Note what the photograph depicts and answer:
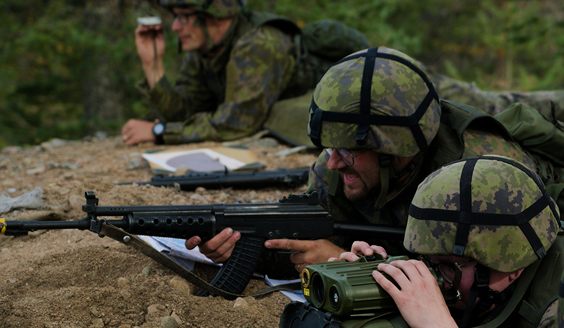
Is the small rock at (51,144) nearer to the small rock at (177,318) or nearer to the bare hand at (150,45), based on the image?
the bare hand at (150,45)

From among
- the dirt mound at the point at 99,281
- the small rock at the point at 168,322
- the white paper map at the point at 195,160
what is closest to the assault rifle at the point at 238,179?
the dirt mound at the point at 99,281

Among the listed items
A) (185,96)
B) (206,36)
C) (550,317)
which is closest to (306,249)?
(550,317)

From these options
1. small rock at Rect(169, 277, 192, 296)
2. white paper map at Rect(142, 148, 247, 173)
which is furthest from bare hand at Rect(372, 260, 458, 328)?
white paper map at Rect(142, 148, 247, 173)

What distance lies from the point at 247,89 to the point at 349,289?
4516 millimetres

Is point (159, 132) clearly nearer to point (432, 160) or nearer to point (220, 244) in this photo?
point (220, 244)

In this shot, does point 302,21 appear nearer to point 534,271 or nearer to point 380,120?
point 380,120

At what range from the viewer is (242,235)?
300 cm

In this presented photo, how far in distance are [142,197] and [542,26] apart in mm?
6869

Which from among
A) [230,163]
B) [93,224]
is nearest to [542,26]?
[230,163]

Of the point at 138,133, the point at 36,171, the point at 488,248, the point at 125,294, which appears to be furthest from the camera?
the point at 138,133

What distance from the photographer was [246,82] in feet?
20.1

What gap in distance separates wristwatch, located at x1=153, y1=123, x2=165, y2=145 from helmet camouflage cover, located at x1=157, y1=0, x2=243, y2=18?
137 centimetres

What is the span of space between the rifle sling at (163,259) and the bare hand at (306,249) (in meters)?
0.23

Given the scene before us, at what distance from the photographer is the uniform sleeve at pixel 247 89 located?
242 inches
